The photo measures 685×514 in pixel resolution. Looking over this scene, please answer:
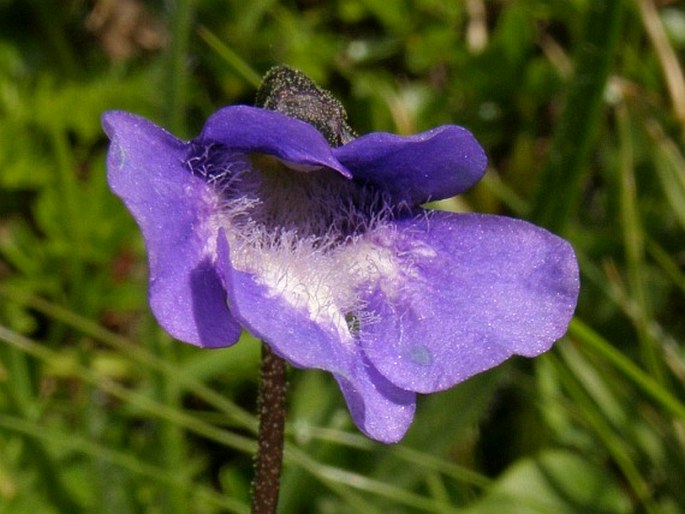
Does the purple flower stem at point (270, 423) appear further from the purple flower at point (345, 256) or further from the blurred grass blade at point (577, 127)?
the blurred grass blade at point (577, 127)

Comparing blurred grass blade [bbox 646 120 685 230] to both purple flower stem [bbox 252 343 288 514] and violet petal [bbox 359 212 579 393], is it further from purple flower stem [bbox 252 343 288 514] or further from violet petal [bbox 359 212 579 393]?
purple flower stem [bbox 252 343 288 514]

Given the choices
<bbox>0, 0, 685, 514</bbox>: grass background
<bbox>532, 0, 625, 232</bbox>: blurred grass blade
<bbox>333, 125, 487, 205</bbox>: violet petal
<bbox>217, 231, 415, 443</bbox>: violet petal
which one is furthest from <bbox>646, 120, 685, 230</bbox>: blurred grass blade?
<bbox>217, 231, 415, 443</bbox>: violet petal

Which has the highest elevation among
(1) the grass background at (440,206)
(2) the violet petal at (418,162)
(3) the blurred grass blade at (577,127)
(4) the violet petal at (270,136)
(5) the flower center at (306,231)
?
(4) the violet petal at (270,136)

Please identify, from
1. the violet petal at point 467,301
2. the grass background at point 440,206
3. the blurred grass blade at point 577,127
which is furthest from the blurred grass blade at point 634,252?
the violet petal at point 467,301

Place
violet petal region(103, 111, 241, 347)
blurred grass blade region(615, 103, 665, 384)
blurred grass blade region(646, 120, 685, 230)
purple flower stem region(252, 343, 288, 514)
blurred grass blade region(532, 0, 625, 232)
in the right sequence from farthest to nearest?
blurred grass blade region(646, 120, 685, 230) → blurred grass blade region(615, 103, 665, 384) → blurred grass blade region(532, 0, 625, 232) → purple flower stem region(252, 343, 288, 514) → violet petal region(103, 111, 241, 347)

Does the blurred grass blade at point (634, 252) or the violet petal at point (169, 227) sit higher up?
the violet petal at point (169, 227)

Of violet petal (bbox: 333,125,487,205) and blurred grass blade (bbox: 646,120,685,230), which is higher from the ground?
violet petal (bbox: 333,125,487,205)
